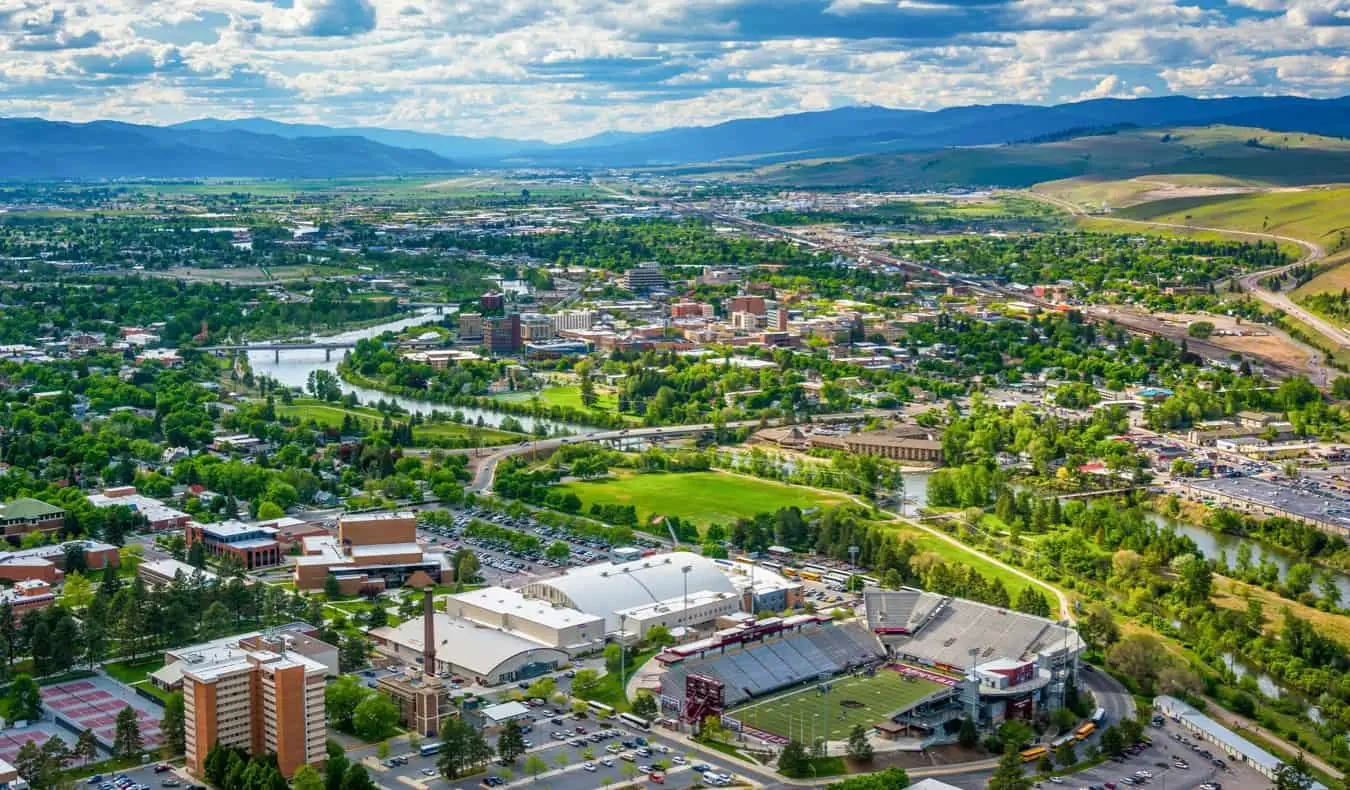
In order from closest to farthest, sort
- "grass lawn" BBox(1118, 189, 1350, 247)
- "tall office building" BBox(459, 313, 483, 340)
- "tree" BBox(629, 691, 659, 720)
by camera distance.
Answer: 1. "tree" BBox(629, 691, 659, 720)
2. "tall office building" BBox(459, 313, 483, 340)
3. "grass lawn" BBox(1118, 189, 1350, 247)

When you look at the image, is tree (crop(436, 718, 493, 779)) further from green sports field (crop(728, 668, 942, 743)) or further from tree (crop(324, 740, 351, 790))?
green sports field (crop(728, 668, 942, 743))

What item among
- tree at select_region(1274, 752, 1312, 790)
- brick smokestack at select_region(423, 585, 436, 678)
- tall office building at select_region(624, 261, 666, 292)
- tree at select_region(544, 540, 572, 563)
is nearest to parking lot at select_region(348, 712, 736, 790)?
brick smokestack at select_region(423, 585, 436, 678)

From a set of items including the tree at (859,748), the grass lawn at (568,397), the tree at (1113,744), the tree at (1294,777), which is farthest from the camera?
the grass lawn at (568,397)

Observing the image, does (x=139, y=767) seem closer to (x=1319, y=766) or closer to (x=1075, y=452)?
(x=1319, y=766)

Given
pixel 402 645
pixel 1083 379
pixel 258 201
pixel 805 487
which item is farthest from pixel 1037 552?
pixel 258 201

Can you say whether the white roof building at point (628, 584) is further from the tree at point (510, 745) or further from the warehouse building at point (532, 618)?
the tree at point (510, 745)

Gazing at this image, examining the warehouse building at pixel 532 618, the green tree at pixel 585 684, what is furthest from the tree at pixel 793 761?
the warehouse building at pixel 532 618

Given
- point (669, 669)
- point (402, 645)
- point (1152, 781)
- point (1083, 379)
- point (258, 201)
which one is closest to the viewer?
point (1152, 781)
